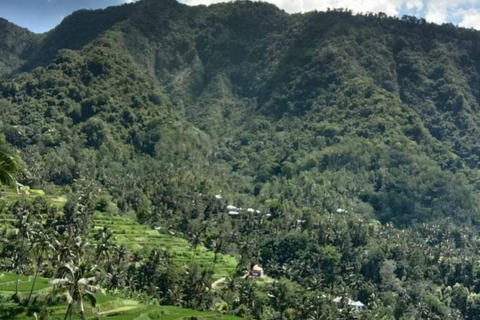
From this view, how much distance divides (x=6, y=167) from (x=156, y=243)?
119 m

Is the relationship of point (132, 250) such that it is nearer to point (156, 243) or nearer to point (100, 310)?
point (156, 243)

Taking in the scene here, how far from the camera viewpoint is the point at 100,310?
253ft

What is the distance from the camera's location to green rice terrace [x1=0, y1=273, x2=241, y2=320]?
6825cm

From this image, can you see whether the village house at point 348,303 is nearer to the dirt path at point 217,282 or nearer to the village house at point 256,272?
the village house at point 256,272

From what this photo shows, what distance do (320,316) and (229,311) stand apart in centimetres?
1674

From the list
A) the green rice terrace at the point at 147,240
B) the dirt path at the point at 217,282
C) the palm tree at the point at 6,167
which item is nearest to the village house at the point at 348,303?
the green rice terrace at the point at 147,240

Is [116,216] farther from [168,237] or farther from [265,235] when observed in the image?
[265,235]

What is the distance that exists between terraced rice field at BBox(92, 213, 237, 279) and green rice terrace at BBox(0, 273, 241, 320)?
41.2 meters

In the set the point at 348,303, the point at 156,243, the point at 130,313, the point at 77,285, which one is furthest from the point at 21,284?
the point at 348,303

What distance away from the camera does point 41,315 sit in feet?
212

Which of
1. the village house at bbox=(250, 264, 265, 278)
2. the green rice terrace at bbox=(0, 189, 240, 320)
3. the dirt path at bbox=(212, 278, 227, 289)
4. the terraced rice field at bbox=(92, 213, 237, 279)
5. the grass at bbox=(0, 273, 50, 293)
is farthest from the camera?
the village house at bbox=(250, 264, 265, 278)

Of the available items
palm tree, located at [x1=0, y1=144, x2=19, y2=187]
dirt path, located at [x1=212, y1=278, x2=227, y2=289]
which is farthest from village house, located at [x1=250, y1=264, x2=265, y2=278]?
palm tree, located at [x1=0, y1=144, x2=19, y2=187]

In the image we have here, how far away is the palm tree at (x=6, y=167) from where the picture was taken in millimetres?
22891

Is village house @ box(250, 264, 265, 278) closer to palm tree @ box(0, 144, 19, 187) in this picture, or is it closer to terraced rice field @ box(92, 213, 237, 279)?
terraced rice field @ box(92, 213, 237, 279)
